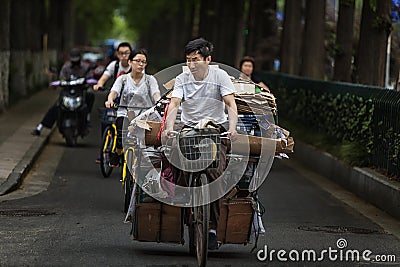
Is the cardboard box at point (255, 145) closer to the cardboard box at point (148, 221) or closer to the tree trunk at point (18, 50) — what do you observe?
the cardboard box at point (148, 221)

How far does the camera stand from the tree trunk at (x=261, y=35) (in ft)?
109

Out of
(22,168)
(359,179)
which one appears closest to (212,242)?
(359,179)

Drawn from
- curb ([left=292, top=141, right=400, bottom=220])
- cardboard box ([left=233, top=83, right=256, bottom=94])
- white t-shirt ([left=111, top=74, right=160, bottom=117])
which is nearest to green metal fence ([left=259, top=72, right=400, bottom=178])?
curb ([left=292, top=141, right=400, bottom=220])

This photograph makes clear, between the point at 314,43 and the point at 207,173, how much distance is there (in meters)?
16.0

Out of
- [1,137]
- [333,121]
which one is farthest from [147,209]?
[1,137]

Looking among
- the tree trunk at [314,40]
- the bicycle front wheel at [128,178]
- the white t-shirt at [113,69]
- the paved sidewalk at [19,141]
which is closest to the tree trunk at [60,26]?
the paved sidewalk at [19,141]

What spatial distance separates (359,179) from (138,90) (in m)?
3.66

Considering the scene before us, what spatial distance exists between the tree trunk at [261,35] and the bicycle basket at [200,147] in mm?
24124

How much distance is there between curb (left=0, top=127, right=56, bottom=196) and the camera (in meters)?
14.2

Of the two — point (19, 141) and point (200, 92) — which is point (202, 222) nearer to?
point (200, 92)

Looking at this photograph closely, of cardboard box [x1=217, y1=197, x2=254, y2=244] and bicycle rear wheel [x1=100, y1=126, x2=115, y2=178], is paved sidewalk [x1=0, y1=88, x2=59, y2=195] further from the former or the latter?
cardboard box [x1=217, y1=197, x2=254, y2=244]

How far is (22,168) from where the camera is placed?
15859 mm

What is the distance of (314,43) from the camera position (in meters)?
24.7

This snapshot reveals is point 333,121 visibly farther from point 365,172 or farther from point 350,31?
point 350,31
